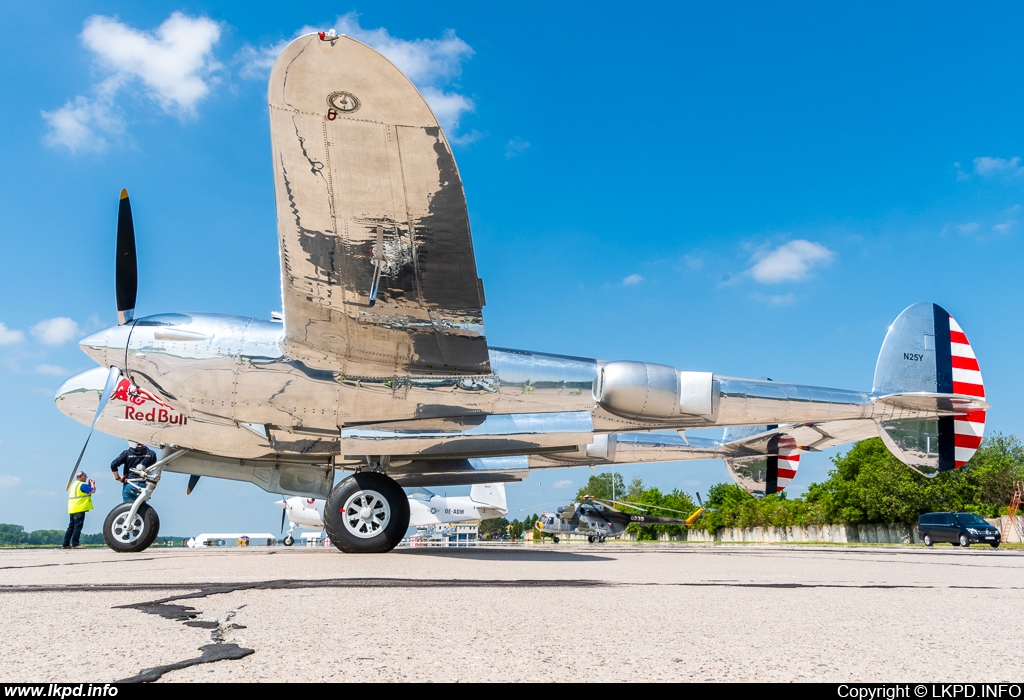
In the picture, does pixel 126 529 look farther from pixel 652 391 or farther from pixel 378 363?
pixel 652 391

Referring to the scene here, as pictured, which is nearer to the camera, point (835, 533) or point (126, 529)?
point (126, 529)

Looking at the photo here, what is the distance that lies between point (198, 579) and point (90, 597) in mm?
1132

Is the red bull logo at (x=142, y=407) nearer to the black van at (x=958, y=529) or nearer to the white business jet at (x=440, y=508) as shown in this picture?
the white business jet at (x=440, y=508)

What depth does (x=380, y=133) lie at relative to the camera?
5.63 meters

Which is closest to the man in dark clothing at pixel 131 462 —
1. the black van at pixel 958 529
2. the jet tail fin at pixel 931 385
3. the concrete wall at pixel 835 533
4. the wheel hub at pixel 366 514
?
the wheel hub at pixel 366 514

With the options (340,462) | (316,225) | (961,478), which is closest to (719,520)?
(961,478)

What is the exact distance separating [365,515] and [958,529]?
24828 millimetres

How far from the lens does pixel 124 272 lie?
873 cm

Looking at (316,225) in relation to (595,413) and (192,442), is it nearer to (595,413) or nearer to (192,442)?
(595,413)

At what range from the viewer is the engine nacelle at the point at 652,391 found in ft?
27.6

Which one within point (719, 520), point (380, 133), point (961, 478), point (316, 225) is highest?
point (380, 133)

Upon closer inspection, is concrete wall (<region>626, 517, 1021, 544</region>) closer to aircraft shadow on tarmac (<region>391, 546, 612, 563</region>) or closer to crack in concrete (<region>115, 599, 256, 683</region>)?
aircraft shadow on tarmac (<region>391, 546, 612, 563</region>)

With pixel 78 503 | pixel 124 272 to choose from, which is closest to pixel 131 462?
pixel 78 503

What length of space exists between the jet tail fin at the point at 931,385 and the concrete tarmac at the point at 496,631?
7.44 m
